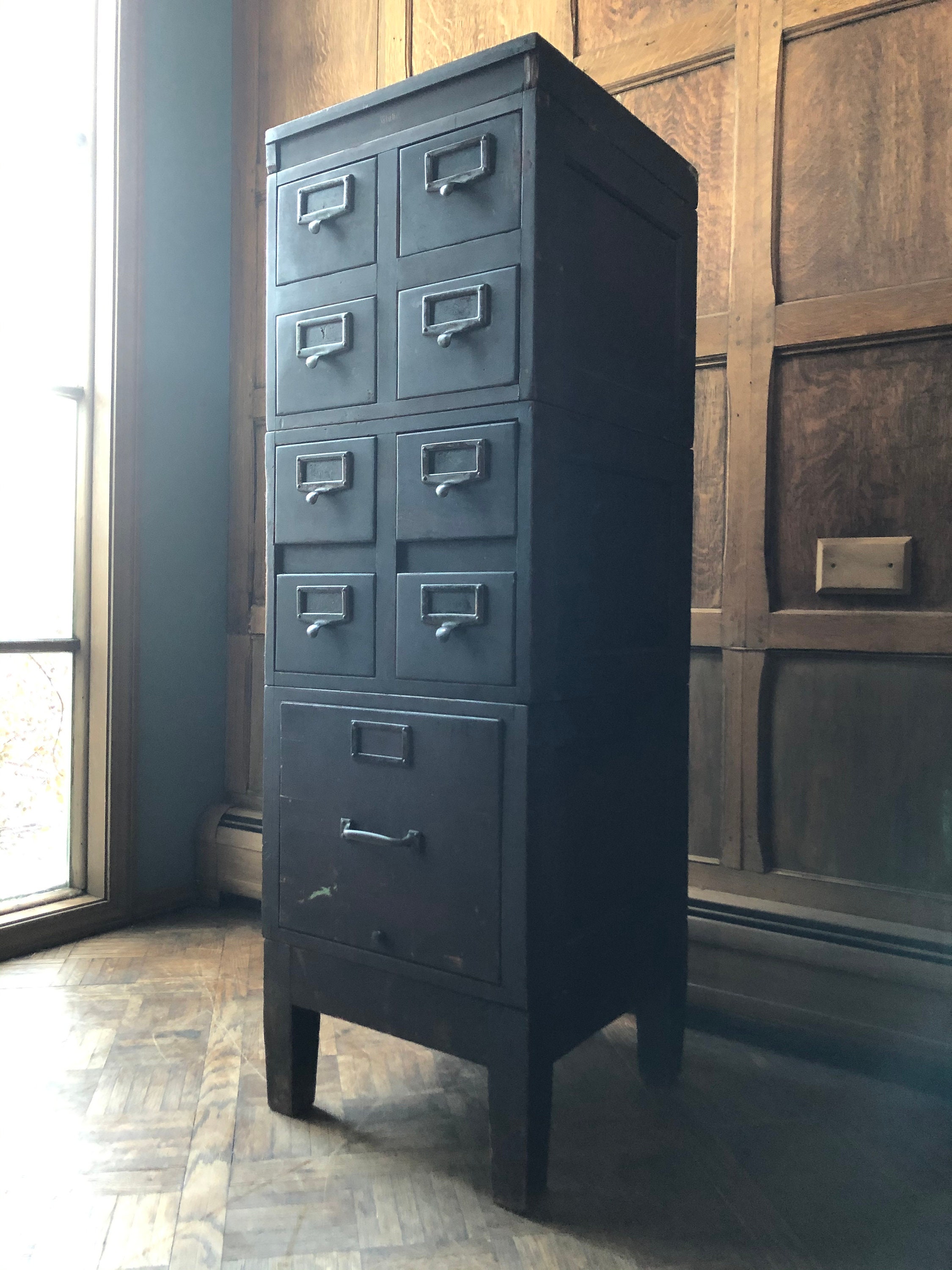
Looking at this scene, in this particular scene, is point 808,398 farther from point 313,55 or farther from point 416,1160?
point 313,55

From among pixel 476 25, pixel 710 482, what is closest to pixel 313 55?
pixel 476 25

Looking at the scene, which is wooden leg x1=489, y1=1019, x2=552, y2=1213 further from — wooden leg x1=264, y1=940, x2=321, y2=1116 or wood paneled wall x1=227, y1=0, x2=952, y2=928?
wood paneled wall x1=227, y1=0, x2=952, y2=928

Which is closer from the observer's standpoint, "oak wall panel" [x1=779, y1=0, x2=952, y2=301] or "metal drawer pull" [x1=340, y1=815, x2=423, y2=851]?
"metal drawer pull" [x1=340, y1=815, x2=423, y2=851]

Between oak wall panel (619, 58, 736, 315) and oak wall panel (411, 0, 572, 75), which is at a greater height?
oak wall panel (411, 0, 572, 75)

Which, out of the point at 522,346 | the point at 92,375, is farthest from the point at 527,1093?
the point at 92,375

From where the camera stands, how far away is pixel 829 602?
2312mm

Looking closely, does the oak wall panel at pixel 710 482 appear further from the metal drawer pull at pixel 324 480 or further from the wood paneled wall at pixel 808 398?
the metal drawer pull at pixel 324 480

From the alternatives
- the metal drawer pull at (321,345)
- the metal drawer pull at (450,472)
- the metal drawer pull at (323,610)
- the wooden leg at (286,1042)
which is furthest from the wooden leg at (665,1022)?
the metal drawer pull at (321,345)

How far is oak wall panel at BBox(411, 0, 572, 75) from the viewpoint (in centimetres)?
270

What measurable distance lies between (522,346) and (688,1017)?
171cm

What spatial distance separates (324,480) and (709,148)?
4.61 feet

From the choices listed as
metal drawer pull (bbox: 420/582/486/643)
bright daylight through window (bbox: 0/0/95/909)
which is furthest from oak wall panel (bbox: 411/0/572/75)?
metal drawer pull (bbox: 420/582/486/643)

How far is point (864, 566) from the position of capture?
2.24 m

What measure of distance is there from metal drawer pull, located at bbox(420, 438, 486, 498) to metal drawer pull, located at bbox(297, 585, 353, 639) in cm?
28
